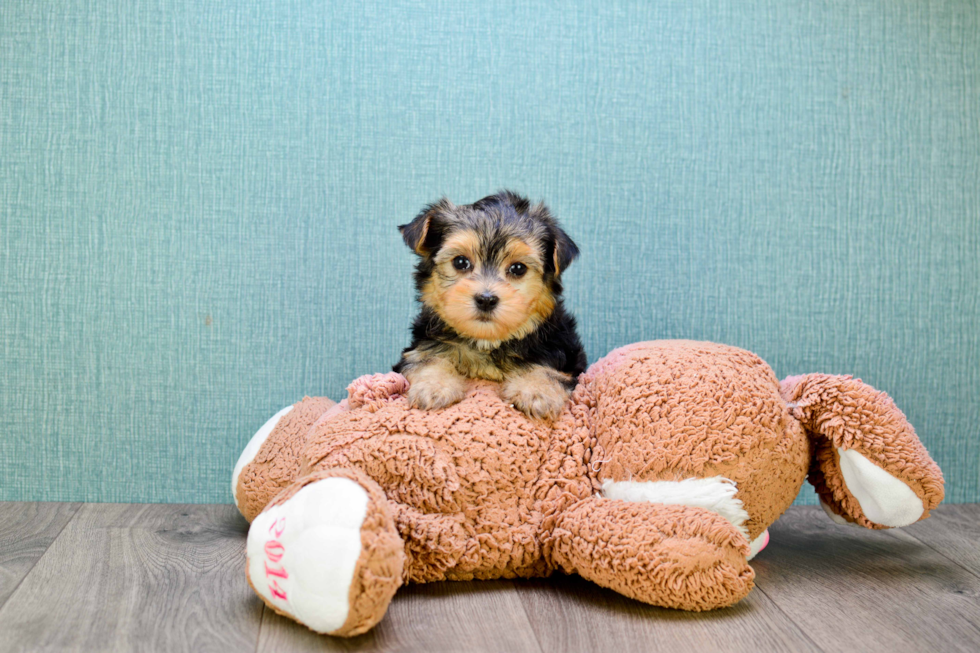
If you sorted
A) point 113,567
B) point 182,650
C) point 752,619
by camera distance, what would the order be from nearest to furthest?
point 182,650 < point 752,619 < point 113,567

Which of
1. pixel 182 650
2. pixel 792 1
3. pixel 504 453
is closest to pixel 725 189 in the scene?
pixel 792 1

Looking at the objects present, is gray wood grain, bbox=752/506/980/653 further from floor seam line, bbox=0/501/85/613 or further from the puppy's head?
floor seam line, bbox=0/501/85/613

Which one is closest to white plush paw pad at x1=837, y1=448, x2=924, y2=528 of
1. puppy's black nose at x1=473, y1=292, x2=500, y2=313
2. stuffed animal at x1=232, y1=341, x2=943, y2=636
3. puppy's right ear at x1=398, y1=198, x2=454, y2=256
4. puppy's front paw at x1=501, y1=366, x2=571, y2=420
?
stuffed animal at x1=232, y1=341, x2=943, y2=636

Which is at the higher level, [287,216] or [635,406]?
[287,216]

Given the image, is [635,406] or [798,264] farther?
[798,264]

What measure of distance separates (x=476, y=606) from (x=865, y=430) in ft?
3.69

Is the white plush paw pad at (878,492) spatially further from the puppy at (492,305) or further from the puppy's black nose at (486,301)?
the puppy's black nose at (486,301)

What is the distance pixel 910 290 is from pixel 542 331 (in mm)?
1633

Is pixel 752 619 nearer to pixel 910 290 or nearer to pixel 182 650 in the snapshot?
pixel 182 650

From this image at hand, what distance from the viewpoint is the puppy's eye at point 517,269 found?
6.99ft

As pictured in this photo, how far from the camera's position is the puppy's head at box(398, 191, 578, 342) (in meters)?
2.07

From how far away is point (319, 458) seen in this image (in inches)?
78.0

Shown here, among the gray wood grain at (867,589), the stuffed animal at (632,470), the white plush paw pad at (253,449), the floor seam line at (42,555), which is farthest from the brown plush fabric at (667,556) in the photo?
the floor seam line at (42,555)

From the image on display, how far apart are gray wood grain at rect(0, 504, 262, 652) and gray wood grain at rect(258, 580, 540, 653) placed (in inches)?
3.3
